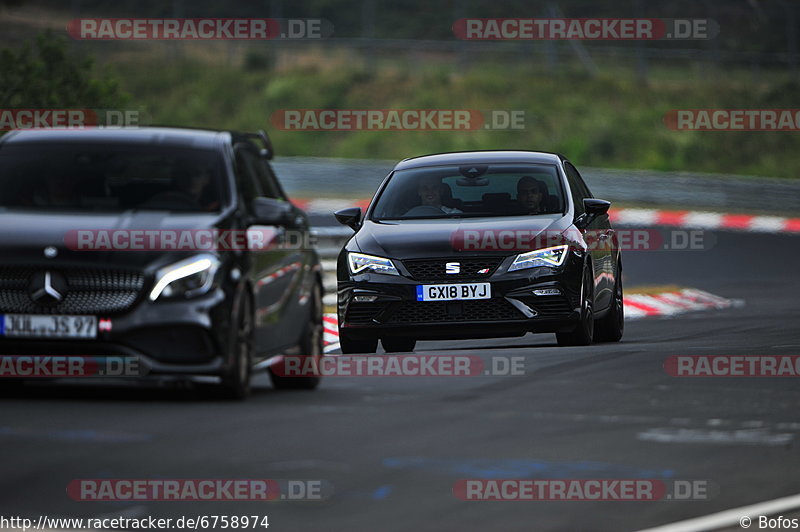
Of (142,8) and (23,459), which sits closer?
(23,459)

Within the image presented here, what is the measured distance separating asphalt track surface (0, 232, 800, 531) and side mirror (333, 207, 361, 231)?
1939 millimetres

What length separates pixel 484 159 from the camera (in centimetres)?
1422

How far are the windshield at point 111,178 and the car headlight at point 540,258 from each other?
3.36 metres

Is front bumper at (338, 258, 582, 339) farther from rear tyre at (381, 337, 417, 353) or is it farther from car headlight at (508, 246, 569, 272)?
rear tyre at (381, 337, 417, 353)

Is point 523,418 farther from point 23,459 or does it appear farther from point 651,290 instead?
point 651,290

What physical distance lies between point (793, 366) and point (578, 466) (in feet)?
16.6

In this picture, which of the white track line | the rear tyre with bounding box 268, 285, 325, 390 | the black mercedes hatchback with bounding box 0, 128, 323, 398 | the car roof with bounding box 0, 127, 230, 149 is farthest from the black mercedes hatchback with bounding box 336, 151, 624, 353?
the white track line

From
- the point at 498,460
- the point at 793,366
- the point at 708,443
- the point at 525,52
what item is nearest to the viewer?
the point at 498,460

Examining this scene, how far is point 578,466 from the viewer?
8.16m

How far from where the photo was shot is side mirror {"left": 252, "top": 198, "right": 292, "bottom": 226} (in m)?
9.92

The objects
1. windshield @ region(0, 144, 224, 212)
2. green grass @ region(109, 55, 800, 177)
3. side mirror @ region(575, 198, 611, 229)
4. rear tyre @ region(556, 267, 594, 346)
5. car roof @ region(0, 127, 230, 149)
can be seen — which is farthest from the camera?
green grass @ region(109, 55, 800, 177)

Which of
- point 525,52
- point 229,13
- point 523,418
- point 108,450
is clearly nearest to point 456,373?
point 523,418

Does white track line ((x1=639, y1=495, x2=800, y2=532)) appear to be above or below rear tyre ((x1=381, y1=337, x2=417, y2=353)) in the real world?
above

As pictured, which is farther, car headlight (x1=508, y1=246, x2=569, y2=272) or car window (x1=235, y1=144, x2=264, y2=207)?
car headlight (x1=508, y1=246, x2=569, y2=272)
